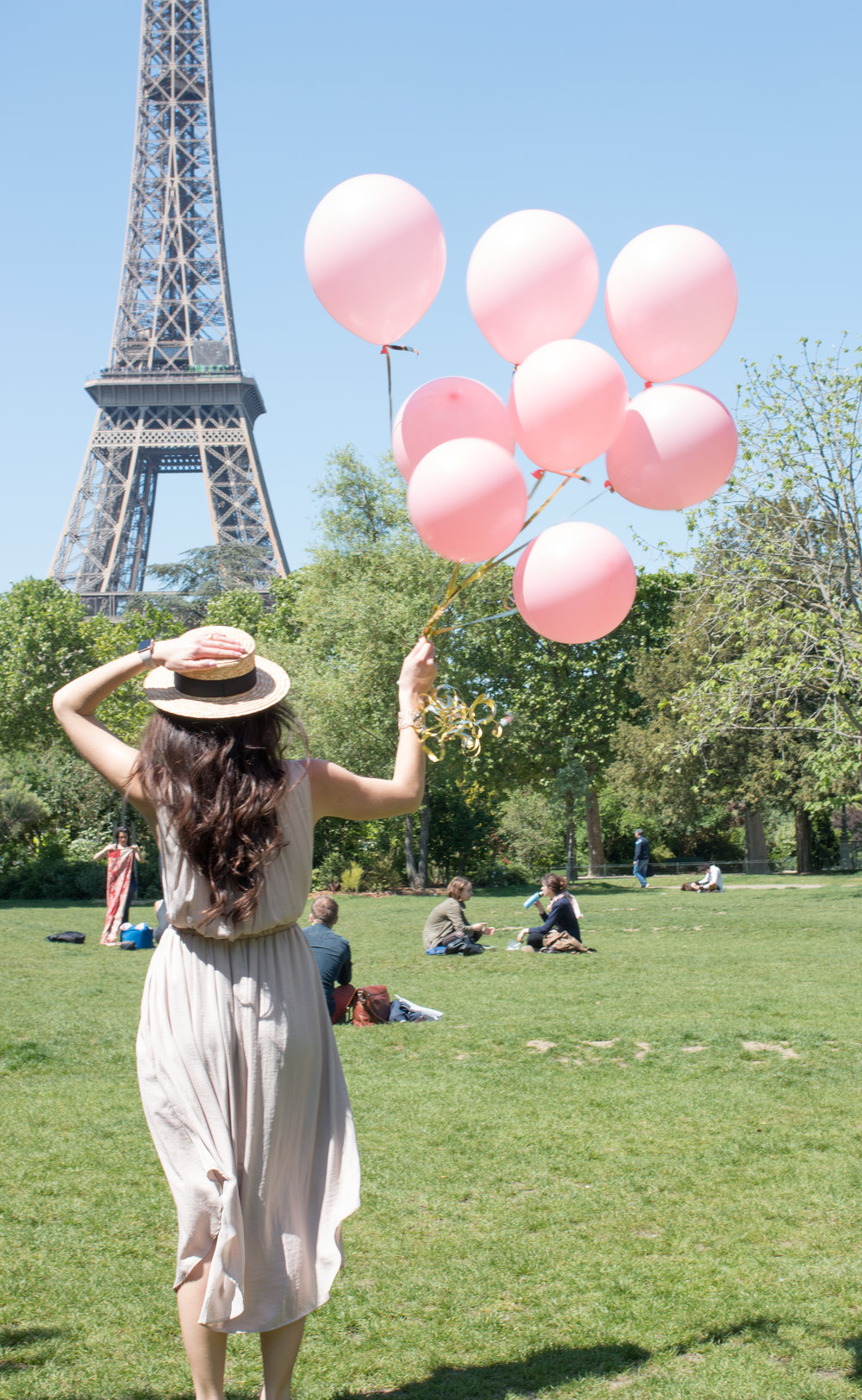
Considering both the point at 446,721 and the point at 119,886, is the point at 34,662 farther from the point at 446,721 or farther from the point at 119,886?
the point at 446,721

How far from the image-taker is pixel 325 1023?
9.00 feet

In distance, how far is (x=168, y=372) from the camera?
52.9 m

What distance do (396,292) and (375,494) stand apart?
2618cm

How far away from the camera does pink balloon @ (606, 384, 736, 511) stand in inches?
153

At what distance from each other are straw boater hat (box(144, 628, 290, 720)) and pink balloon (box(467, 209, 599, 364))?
6.98ft

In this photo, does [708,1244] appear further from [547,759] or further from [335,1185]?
[547,759]

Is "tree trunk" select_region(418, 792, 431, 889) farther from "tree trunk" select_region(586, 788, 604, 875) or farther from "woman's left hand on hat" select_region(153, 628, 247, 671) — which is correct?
"woman's left hand on hat" select_region(153, 628, 247, 671)

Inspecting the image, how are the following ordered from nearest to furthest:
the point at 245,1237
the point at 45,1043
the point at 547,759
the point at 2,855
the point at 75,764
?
the point at 245,1237 → the point at 45,1043 → the point at 2,855 → the point at 75,764 → the point at 547,759

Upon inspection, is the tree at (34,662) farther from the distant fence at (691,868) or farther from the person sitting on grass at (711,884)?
the person sitting on grass at (711,884)

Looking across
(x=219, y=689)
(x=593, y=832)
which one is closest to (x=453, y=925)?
(x=219, y=689)

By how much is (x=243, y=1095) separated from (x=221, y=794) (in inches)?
27.7

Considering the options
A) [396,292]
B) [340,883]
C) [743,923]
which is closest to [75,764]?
[340,883]

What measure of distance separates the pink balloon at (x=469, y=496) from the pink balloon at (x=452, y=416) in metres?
0.13

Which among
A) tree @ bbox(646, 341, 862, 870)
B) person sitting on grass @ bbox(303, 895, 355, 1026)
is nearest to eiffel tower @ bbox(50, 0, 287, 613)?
tree @ bbox(646, 341, 862, 870)
